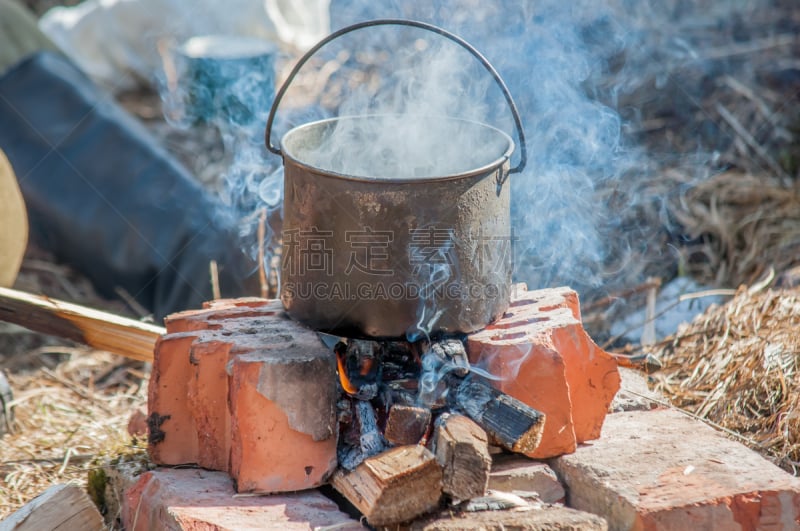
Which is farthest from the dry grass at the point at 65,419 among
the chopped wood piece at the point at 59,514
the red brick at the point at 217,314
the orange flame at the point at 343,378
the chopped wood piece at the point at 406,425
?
the chopped wood piece at the point at 406,425

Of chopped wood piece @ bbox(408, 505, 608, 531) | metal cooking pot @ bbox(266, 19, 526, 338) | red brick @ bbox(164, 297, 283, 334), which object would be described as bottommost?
chopped wood piece @ bbox(408, 505, 608, 531)

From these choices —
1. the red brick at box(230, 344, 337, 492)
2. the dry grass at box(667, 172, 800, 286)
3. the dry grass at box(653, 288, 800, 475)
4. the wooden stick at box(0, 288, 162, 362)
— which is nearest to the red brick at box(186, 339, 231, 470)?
the red brick at box(230, 344, 337, 492)

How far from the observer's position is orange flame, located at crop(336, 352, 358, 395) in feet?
8.46

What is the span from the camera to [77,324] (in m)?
3.02

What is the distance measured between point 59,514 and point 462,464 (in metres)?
1.25

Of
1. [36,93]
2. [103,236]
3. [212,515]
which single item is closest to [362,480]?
[212,515]

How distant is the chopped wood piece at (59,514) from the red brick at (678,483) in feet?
4.78

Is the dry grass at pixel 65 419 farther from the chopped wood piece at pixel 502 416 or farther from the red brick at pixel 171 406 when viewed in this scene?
the chopped wood piece at pixel 502 416

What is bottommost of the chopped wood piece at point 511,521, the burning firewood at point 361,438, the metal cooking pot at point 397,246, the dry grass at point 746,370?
the dry grass at point 746,370

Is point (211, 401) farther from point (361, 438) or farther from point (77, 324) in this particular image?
point (77, 324)

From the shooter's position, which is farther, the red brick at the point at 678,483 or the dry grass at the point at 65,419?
the dry grass at the point at 65,419

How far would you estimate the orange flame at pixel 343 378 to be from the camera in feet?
8.46

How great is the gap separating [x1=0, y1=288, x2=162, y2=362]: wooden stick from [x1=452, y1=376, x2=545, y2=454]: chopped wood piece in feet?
3.90

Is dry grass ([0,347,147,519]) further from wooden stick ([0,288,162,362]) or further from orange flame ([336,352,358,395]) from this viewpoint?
orange flame ([336,352,358,395])
